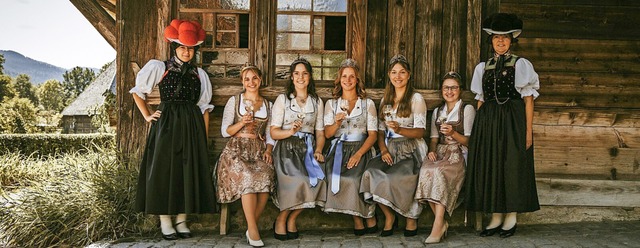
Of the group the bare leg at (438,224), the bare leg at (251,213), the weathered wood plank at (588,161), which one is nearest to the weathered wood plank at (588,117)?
the weathered wood plank at (588,161)

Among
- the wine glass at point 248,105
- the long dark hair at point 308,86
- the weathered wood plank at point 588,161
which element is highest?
the long dark hair at point 308,86

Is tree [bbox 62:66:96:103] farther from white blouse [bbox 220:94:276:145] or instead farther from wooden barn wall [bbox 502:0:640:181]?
wooden barn wall [bbox 502:0:640:181]

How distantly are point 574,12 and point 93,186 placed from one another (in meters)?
5.34

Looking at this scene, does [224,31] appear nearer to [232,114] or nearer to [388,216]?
[232,114]

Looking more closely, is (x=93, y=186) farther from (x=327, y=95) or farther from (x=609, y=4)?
(x=609, y=4)

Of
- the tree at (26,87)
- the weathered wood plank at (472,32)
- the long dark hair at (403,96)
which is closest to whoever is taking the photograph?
the long dark hair at (403,96)

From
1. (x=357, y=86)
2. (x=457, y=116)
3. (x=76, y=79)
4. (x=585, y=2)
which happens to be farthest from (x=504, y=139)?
(x=76, y=79)

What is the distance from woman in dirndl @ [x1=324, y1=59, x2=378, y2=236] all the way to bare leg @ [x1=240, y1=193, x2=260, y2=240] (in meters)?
0.59

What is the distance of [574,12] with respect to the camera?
19.8 feet

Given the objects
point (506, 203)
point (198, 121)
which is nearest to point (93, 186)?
point (198, 121)

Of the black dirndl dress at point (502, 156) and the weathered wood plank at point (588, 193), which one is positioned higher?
the black dirndl dress at point (502, 156)

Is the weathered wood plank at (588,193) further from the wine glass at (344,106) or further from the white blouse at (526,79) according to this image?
the wine glass at (344,106)

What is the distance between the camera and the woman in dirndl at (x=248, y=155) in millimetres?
4371

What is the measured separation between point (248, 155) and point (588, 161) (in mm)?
3749
